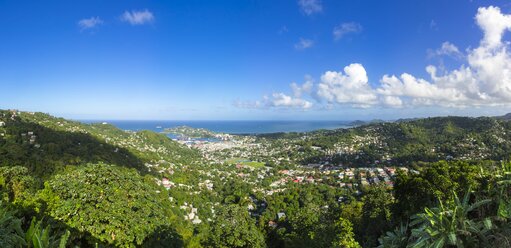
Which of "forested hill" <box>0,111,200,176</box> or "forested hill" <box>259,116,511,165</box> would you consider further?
"forested hill" <box>259,116,511,165</box>

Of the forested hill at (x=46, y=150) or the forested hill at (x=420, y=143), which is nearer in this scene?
the forested hill at (x=46, y=150)

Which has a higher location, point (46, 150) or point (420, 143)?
point (46, 150)

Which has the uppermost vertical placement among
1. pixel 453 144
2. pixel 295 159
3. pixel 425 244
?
pixel 425 244

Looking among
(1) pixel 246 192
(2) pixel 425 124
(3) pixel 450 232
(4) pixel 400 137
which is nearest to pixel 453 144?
(4) pixel 400 137

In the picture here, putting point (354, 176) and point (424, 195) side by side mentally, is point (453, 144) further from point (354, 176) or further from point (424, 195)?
point (424, 195)

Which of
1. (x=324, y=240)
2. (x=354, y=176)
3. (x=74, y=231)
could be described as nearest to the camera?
(x=74, y=231)

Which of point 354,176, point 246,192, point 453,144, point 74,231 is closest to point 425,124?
point 453,144

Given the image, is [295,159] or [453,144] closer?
[453,144]

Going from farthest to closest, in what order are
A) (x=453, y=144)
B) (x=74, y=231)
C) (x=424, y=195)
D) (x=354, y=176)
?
1. (x=453, y=144)
2. (x=354, y=176)
3. (x=424, y=195)
4. (x=74, y=231)

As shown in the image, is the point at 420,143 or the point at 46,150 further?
the point at 420,143

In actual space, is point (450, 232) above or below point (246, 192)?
above
